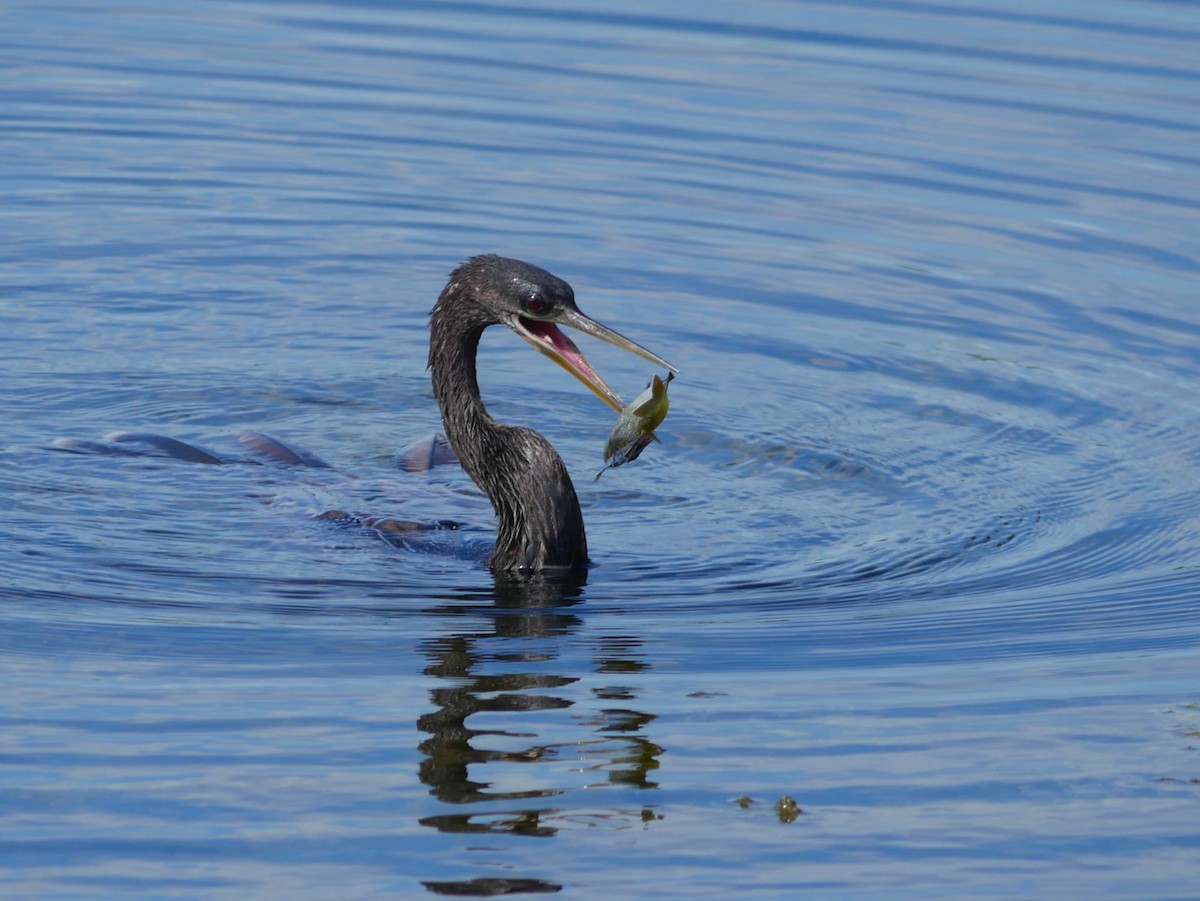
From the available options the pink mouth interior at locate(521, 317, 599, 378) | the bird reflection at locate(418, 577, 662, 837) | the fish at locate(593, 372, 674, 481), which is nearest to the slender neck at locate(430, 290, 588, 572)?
the pink mouth interior at locate(521, 317, 599, 378)

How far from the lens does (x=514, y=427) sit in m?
8.66

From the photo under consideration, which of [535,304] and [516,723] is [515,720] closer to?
[516,723]

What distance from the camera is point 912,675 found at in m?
6.87

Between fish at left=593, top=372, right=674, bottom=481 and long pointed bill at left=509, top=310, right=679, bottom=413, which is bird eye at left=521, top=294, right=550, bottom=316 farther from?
fish at left=593, top=372, right=674, bottom=481

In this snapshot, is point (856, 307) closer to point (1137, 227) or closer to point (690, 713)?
point (1137, 227)

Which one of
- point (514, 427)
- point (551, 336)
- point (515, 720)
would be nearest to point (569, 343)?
point (551, 336)

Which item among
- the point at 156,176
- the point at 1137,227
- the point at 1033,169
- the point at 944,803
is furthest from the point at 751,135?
the point at 944,803

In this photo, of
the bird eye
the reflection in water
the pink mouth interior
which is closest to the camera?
the reflection in water

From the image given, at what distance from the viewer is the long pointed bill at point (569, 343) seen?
7.98 metres

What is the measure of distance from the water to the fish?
57cm

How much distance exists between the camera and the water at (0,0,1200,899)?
5586 millimetres

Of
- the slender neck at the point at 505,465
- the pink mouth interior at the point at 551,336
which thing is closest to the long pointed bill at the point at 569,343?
the pink mouth interior at the point at 551,336

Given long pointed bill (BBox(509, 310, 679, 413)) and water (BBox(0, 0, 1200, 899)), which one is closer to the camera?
water (BBox(0, 0, 1200, 899))

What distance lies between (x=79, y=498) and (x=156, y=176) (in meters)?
6.54
